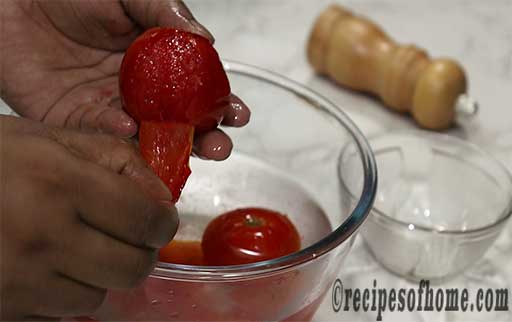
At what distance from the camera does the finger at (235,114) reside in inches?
29.3

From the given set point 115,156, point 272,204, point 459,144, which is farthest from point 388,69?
point 115,156

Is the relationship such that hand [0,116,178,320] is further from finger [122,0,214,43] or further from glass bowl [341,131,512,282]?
glass bowl [341,131,512,282]

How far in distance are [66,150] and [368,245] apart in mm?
536

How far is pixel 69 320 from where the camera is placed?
29.3 inches

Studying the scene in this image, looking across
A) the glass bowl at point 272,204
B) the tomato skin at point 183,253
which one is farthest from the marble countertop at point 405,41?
the tomato skin at point 183,253

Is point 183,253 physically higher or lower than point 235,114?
lower

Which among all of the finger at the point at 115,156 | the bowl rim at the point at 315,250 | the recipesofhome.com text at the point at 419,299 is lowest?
the recipesofhome.com text at the point at 419,299

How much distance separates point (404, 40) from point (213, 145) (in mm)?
722

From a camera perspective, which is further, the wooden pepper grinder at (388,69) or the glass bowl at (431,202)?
the wooden pepper grinder at (388,69)

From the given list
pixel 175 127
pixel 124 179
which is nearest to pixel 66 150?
pixel 124 179

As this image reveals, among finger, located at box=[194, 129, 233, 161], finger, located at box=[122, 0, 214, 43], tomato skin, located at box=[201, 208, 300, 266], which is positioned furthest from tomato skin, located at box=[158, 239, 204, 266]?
finger, located at box=[122, 0, 214, 43]

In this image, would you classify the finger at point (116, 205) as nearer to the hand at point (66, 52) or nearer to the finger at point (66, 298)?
the finger at point (66, 298)

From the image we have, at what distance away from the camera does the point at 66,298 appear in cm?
50

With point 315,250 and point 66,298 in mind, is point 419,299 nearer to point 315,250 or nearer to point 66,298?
point 315,250
